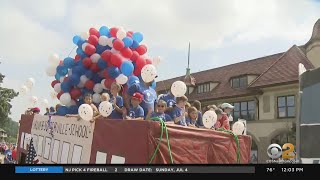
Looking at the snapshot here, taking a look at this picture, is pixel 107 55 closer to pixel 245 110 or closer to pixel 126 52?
pixel 126 52

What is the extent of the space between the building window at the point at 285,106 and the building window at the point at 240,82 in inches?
89.4

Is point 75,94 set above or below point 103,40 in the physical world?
below

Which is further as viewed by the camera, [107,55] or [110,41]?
[110,41]

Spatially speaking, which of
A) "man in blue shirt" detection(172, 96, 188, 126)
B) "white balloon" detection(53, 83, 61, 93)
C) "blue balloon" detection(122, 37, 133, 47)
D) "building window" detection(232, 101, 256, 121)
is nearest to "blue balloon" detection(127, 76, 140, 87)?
"blue balloon" detection(122, 37, 133, 47)

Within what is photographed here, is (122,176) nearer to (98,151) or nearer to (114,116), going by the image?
(98,151)

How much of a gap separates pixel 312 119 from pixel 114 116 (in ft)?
5.70

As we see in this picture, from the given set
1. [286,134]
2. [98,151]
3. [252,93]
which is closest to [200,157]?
[98,151]

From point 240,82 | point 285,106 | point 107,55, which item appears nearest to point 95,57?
point 107,55

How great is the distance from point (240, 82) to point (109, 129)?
12922 millimetres

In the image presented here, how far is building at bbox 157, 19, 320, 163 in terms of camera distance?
1188cm

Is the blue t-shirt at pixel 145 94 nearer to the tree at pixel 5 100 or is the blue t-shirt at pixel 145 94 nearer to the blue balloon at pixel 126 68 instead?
the blue balloon at pixel 126 68

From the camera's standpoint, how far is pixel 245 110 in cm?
1438

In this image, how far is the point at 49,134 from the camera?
4.21 metres

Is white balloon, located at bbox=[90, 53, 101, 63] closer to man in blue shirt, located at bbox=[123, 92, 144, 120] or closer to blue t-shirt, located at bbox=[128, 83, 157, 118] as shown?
blue t-shirt, located at bbox=[128, 83, 157, 118]
